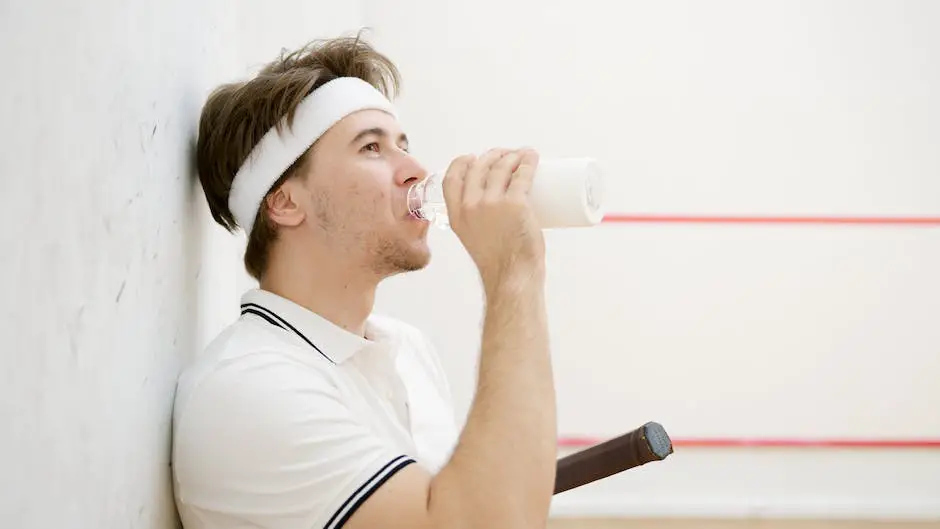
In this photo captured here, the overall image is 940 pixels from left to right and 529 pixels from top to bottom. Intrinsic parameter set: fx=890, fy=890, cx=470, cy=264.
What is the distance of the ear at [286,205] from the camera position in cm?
123

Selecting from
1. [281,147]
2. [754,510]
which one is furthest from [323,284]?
[754,510]

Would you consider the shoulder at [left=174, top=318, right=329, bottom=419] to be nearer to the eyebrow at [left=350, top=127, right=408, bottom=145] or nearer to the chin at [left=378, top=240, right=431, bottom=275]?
the chin at [left=378, top=240, right=431, bottom=275]

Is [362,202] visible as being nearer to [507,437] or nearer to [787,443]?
[507,437]

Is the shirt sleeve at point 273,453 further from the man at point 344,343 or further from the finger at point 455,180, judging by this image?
the finger at point 455,180

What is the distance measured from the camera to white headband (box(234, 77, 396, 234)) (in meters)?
1.22

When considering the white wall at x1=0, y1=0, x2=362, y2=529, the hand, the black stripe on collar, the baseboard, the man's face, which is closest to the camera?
the white wall at x1=0, y1=0, x2=362, y2=529

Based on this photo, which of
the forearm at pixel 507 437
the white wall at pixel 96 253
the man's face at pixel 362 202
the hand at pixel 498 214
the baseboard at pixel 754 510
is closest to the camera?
the white wall at pixel 96 253

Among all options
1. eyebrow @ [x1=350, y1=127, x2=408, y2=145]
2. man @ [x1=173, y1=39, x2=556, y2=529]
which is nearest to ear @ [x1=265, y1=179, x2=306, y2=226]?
man @ [x1=173, y1=39, x2=556, y2=529]

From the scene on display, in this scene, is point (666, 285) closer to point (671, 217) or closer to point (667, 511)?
point (671, 217)

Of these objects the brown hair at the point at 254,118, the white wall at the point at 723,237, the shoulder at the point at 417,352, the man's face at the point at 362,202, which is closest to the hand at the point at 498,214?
the man's face at the point at 362,202

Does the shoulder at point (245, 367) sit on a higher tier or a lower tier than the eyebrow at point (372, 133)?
lower

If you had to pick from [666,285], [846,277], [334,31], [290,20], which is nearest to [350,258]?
[290,20]

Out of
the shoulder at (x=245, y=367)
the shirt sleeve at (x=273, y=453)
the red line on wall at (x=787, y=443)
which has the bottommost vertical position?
the shirt sleeve at (x=273, y=453)

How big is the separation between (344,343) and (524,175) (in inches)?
12.4
